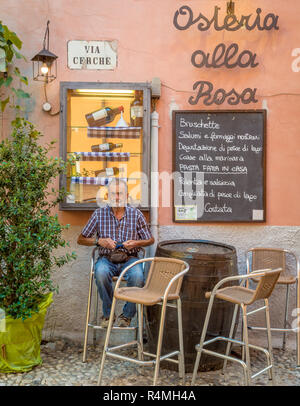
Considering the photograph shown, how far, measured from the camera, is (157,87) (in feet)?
15.0

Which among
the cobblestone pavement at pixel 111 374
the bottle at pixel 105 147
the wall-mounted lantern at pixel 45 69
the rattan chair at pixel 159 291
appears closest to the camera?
the rattan chair at pixel 159 291

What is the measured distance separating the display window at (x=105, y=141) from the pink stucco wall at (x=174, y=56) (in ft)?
0.60

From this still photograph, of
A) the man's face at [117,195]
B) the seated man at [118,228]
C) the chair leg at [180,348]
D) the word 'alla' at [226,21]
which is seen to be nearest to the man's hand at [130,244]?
the seated man at [118,228]

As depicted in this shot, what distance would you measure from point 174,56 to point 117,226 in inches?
68.9

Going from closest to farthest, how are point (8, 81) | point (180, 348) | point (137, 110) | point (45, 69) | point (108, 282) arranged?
point (180, 348), point (108, 282), point (8, 81), point (45, 69), point (137, 110)

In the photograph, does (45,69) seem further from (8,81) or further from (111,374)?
(111,374)

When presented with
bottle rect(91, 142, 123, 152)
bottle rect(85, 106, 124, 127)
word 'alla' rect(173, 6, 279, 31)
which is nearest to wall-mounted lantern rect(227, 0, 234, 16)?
word 'alla' rect(173, 6, 279, 31)

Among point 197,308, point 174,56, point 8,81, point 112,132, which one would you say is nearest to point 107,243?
point 197,308

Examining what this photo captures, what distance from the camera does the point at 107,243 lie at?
13.5ft

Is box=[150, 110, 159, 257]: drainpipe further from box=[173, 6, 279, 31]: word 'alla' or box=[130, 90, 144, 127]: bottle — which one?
box=[173, 6, 279, 31]: word 'alla'

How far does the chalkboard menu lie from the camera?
469 centimetres

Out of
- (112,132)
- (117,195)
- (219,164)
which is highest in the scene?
(112,132)

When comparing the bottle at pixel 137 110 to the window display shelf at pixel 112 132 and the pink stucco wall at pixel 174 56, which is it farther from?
the pink stucco wall at pixel 174 56

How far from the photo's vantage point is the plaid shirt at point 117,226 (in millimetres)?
4328
